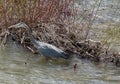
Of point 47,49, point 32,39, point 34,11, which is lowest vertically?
point 47,49

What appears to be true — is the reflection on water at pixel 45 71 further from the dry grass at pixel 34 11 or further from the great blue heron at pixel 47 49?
the dry grass at pixel 34 11

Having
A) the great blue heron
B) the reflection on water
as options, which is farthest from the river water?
the great blue heron

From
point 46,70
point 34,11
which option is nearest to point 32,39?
point 34,11

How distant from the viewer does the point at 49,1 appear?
23.3ft

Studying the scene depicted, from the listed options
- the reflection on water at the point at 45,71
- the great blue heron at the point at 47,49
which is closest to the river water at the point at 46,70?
the reflection on water at the point at 45,71

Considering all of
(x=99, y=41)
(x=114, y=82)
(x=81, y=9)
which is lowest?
(x=114, y=82)

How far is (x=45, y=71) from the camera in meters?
6.06

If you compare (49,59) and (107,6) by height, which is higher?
(107,6)

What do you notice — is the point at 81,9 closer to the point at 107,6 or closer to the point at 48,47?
the point at 48,47

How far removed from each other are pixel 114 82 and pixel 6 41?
2.51 m

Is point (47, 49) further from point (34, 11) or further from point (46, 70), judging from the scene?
point (34, 11)

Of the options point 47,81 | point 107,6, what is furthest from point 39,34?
point 107,6

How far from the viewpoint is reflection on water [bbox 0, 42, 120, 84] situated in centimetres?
567

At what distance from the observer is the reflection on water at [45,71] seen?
5.67 meters
